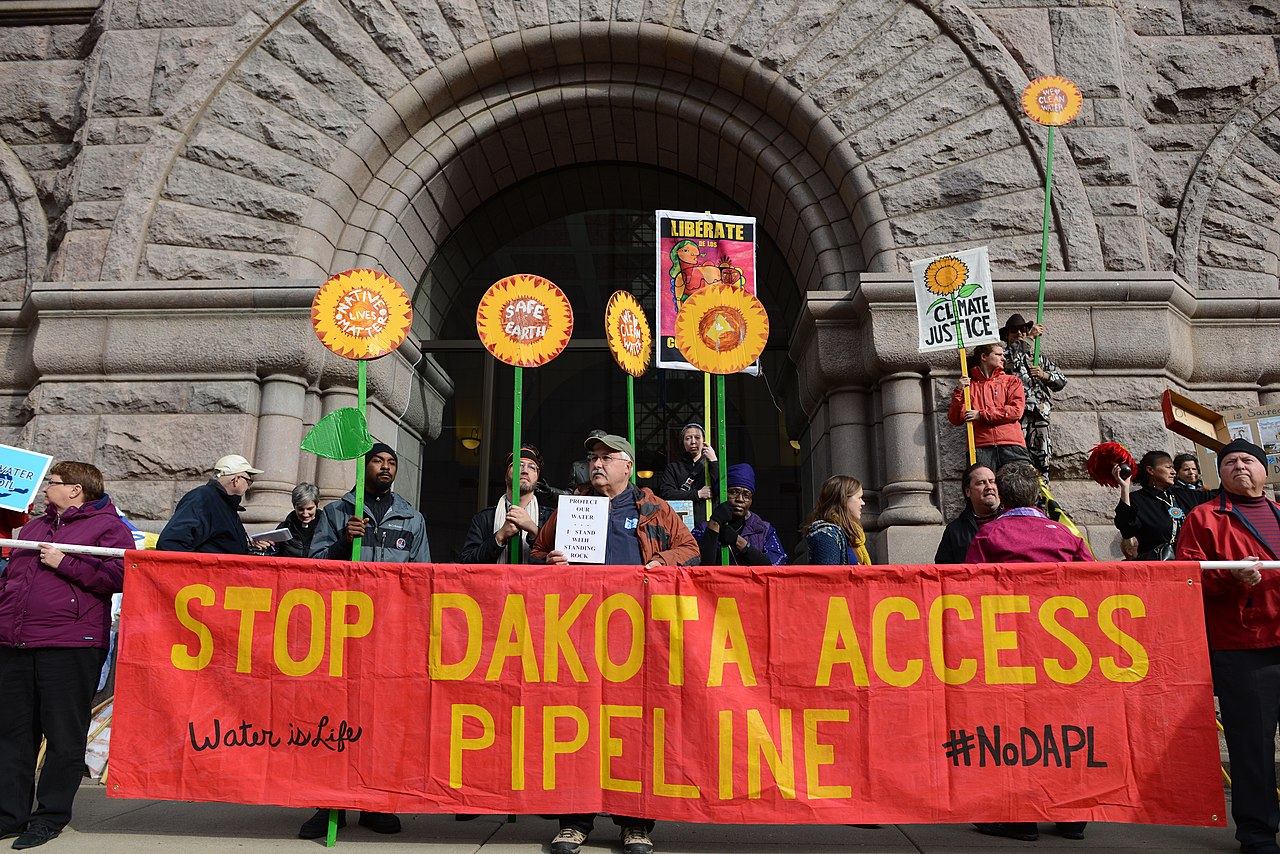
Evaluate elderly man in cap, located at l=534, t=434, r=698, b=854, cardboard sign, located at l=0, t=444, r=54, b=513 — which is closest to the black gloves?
elderly man in cap, located at l=534, t=434, r=698, b=854

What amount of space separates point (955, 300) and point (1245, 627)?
318 centimetres

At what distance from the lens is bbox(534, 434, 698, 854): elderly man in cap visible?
4.61 m

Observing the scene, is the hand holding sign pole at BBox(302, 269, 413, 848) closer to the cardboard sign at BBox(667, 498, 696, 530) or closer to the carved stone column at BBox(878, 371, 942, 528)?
the cardboard sign at BBox(667, 498, 696, 530)

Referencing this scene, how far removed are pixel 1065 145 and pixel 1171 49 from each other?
1768mm

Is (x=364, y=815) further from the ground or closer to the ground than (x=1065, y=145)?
Answer: closer to the ground

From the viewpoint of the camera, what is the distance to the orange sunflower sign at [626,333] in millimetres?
5750

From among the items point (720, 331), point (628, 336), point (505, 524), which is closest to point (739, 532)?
point (720, 331)

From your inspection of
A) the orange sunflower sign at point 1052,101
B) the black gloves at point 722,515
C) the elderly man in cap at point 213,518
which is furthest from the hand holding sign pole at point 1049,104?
the elderly man in cap at point 213,518

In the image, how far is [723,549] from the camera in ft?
20.4

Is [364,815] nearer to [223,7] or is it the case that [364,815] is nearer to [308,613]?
[308,613]

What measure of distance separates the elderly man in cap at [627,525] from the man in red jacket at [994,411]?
3030 millimetres

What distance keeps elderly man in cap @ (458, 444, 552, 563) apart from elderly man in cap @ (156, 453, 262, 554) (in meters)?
1.27

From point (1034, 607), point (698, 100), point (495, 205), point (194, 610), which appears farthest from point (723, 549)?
point (495, 205)

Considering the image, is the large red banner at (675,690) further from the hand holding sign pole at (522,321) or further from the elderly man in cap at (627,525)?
the hand holding sign pole at (522,321)
